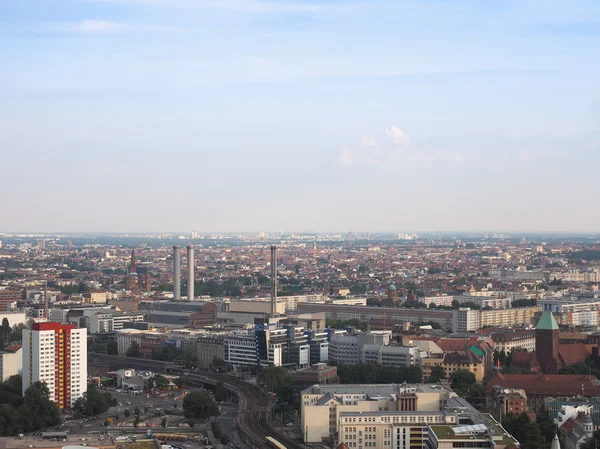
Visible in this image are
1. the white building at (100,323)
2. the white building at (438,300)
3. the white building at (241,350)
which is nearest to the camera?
the white building at (241,350)

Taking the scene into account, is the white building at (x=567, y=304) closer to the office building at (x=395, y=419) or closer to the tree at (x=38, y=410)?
the office building at (x=395, y=419)

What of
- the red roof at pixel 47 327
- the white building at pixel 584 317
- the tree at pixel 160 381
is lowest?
the tree at pixel 160 381

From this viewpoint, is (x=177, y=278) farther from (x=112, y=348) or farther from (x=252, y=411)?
(x=252, y=411)

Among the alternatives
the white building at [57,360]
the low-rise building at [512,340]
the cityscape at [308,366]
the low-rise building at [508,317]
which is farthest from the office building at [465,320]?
the white building at [57,360]

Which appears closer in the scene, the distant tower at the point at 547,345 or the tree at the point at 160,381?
the distant tower at the point at 547,345

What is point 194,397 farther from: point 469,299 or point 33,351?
point 469,299

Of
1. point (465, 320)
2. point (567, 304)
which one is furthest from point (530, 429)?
point (567, 304)

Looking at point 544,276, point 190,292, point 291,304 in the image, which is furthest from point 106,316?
point 544,276

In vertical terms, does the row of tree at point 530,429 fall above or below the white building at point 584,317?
below
